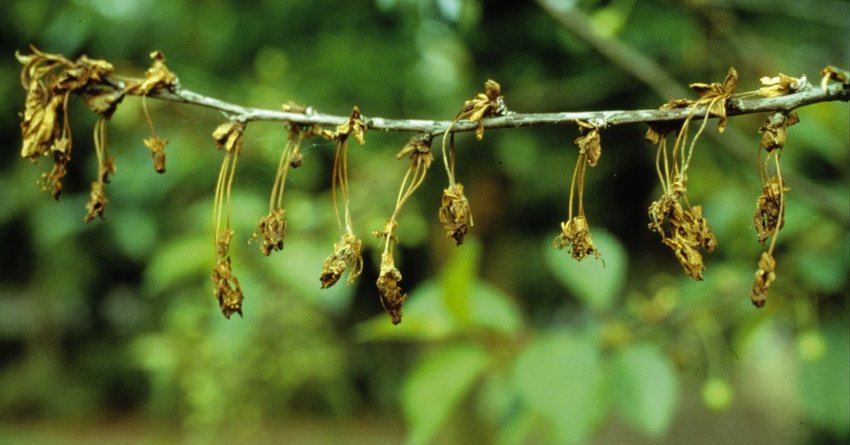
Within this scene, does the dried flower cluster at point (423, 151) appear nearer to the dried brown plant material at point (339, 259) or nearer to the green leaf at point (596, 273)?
Result: the dried brown plant material at point (339, 259)

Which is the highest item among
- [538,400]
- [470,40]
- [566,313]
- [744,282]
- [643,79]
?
[566,313]

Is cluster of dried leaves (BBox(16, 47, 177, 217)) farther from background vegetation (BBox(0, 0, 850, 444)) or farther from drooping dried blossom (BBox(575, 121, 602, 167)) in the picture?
background vegetation (BBox(0, 0, 850, 444))

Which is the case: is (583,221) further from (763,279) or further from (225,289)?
(225,289)

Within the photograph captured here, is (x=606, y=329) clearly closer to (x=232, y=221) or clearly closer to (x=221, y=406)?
(x=232, y=221)

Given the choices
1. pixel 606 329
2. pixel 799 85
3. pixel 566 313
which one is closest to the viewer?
pixel 799 85

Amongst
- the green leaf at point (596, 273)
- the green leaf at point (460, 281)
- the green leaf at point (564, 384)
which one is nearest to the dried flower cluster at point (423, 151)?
the green leaf at point (460, 281)

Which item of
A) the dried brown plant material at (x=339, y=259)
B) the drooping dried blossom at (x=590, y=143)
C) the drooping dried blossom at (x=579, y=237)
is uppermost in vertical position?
the drooping dried blossom at (x=590, y=143)

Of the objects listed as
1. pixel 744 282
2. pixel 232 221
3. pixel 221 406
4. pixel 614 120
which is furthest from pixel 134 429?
pixel 614 120
